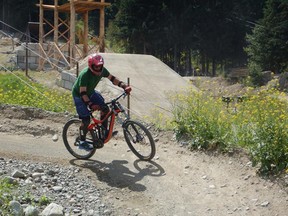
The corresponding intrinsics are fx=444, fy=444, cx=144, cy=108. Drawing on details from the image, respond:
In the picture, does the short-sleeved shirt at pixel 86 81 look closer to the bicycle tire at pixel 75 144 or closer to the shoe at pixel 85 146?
the bicycle tire at pixel 75 144

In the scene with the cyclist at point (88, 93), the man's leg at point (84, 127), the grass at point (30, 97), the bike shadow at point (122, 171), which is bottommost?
the bike shadow at point (122, 171)

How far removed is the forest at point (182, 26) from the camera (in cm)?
3828

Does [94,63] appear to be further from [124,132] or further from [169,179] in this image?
[169,179]

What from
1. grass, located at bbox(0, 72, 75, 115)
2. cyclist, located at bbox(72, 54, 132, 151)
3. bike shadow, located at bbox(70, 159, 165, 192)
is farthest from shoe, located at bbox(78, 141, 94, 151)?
Answer: grass, located at bbox(0, 72, 75, 115)

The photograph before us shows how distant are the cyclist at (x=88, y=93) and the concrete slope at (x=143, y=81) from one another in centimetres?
433

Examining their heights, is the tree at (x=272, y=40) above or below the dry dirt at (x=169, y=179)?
above

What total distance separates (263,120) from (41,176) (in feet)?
12.1

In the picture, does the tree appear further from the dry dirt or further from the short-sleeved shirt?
the short-sleeved shirt

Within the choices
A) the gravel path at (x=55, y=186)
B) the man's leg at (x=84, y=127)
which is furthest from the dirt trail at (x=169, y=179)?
the man's leg at (x=84, y=127)

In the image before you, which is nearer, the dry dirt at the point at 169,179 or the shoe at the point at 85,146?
the dry dirt at the point at 169,179

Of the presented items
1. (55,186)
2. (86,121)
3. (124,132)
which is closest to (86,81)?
(86,121)

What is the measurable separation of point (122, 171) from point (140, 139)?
68 cm

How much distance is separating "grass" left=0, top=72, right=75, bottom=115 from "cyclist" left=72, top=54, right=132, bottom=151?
391 cm

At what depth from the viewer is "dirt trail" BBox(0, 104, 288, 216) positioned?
6.53 meters
